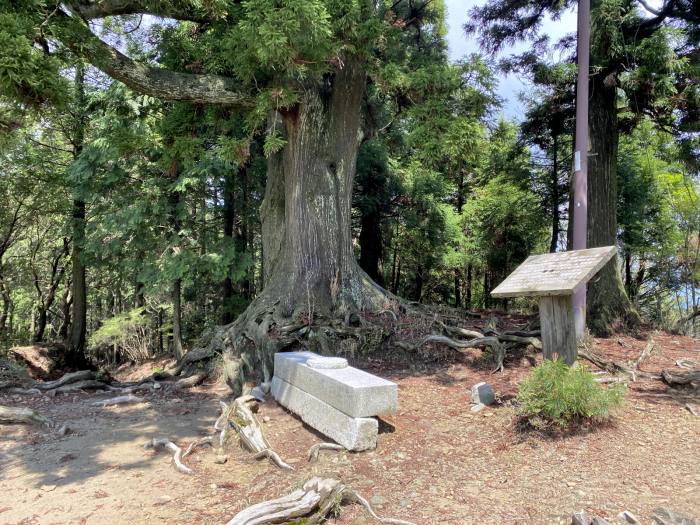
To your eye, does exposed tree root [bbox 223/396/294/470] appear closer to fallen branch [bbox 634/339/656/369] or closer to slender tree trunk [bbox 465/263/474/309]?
fallen branch [bbox 634/339/656/369]

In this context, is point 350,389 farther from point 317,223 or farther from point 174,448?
point 317,223

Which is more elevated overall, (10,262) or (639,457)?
(10,262)

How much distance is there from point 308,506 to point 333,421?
1434 mm

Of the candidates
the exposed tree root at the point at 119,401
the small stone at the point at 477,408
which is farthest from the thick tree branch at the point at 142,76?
the small stone at the point at 477,408

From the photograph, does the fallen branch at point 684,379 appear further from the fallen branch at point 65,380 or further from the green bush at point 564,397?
the fallen branch at point 65,380

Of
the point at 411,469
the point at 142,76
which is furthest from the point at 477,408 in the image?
the point at 142,76

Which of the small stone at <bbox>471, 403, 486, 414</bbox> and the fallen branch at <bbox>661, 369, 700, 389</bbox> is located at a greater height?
the fallen branch at <bbox>661, 369, 700, 389</bbox>

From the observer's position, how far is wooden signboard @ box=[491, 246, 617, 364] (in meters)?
4.75

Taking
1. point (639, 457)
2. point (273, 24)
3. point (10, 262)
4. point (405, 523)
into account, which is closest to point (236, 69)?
point (273, 24)

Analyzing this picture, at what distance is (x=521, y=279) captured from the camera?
5.25 metres

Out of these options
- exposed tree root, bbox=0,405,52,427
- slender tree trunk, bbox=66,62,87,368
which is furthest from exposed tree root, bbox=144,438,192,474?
slender tree trunk, bbox=66,62,87,368

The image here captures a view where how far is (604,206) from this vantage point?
9227 millimetres

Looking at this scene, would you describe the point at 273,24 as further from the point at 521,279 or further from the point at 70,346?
the point at 70,346

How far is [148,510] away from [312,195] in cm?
573
